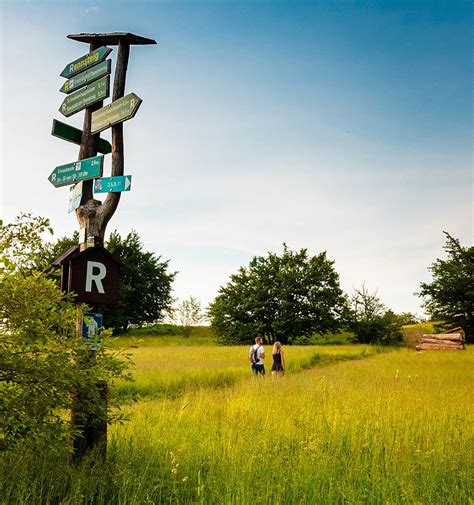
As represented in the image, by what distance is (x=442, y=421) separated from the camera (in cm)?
658

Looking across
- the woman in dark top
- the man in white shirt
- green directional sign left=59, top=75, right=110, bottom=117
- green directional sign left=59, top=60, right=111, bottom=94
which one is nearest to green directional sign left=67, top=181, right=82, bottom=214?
green directional sign left=59, top=75, right=110, bottom=117

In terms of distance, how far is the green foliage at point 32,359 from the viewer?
388cm

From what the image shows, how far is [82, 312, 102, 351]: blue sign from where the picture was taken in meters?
4.44

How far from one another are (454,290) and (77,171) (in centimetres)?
4369

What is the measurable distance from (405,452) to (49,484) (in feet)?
12.7

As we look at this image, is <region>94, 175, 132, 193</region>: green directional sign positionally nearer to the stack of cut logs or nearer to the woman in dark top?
the woman in dark top

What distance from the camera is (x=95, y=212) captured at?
18.6 ft

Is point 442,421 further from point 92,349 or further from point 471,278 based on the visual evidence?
point 471,278

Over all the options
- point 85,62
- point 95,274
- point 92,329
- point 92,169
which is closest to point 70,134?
point 92,169

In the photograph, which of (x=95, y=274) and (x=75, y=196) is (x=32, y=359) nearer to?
(x=95, y=274)

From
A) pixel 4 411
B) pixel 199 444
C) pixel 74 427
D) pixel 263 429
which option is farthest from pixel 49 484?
pixel 263 429

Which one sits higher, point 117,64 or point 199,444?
point 117,64

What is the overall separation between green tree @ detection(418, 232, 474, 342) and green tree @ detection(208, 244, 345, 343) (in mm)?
9457

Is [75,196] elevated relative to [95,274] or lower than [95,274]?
elevated
